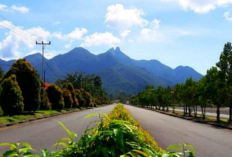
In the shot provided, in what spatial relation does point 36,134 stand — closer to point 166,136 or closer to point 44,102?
point 166,136

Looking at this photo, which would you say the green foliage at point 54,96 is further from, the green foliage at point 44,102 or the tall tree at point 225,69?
the tall tree at point 225,69

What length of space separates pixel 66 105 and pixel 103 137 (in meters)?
52.6

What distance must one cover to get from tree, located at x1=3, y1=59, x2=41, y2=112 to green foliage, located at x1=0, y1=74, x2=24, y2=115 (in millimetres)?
3248

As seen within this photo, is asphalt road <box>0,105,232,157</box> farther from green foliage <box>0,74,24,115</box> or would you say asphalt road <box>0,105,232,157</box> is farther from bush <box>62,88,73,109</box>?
bush <box>62,88,73,109</box>

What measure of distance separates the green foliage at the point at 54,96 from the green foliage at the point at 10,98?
16758 millimetres

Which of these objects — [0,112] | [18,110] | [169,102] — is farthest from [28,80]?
[169,102]

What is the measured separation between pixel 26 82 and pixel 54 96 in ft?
45.3

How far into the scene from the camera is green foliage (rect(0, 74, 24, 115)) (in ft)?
88.7

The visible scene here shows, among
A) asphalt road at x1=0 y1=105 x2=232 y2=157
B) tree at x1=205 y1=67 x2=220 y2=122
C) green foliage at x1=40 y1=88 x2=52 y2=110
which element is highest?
tree at x1=205 y1=67 x2=220 y2=122

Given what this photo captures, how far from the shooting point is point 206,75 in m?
32.7

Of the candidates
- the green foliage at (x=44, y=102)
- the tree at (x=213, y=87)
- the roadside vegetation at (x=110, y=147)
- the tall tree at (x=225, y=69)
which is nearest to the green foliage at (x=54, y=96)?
the green foliage at (x=44, y=102)

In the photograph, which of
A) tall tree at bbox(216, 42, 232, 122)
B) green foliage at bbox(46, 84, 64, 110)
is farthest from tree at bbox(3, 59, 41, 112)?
tall tree at bbox(216, 42, 232, 122)

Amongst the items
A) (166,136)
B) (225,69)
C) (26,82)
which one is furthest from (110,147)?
(26,82)

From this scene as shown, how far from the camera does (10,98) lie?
27.0m
